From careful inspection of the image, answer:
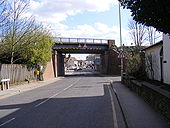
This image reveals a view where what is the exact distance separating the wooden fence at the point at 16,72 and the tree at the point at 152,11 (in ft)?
63.1

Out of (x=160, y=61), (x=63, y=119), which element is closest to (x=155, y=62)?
(x=160, y=61)

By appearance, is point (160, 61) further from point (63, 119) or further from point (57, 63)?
Answer: point (57, 63)

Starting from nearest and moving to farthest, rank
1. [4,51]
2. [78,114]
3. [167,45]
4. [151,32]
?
[78,114]
[167,45]
[4,51]
[151,32]

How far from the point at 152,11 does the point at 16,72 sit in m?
23.8

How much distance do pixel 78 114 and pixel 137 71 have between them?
13.8 metres

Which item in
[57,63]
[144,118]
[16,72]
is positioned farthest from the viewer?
[57,63]

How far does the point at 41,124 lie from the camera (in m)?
7.84

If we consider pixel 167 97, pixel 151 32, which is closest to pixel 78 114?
pixel 167 97

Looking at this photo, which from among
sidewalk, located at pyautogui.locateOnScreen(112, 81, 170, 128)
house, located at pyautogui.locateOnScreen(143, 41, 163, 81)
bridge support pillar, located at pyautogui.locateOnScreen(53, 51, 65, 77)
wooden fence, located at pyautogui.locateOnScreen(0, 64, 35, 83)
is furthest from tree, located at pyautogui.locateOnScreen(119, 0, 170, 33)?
bridge support pillar, located at pyautogui.locateOnScreen(53, 51, 65, 77)

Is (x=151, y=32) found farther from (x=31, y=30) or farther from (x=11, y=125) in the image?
(x=11, y=125)

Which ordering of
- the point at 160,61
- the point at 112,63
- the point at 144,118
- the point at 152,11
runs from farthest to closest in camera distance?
the point at 112,63
the point at 160,61
the point at 144,118
the point at 152,11

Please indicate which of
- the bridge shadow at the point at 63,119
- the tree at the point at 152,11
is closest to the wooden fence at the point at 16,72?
the bridge shadow at the point at 63,119

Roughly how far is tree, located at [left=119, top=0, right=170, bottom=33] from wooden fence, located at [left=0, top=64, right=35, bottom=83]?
1925 cm

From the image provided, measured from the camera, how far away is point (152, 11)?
6309mm
